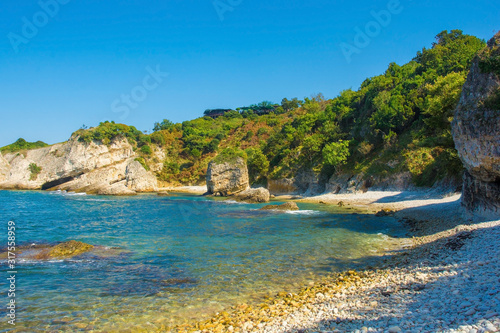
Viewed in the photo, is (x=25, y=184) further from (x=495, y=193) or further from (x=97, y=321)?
(x=495, y=193)

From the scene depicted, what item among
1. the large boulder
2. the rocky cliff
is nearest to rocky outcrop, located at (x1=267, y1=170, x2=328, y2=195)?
the large boulder

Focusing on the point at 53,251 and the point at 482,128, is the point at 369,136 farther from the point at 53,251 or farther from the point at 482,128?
the point at 53,251

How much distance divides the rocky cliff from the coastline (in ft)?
218

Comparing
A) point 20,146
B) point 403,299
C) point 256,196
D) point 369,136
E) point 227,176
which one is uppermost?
point 20,146

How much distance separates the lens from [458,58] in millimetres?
45312

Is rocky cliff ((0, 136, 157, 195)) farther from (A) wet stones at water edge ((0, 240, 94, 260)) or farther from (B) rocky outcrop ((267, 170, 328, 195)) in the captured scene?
(A) wet stones at water edge ((0, 240, 94, 260))

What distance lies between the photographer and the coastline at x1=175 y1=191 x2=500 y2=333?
5750mm

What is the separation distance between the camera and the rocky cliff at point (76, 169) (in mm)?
72500

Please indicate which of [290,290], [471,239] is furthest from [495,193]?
[290,290]

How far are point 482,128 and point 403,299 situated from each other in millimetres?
11991

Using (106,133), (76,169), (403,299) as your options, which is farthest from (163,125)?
(403,299)

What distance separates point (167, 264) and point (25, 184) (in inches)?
3271

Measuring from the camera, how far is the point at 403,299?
24.5 ft

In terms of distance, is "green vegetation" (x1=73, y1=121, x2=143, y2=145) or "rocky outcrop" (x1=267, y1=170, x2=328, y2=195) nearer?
"rocky outcrop" (x1=267, y1=170, x2=328, y2=195)
